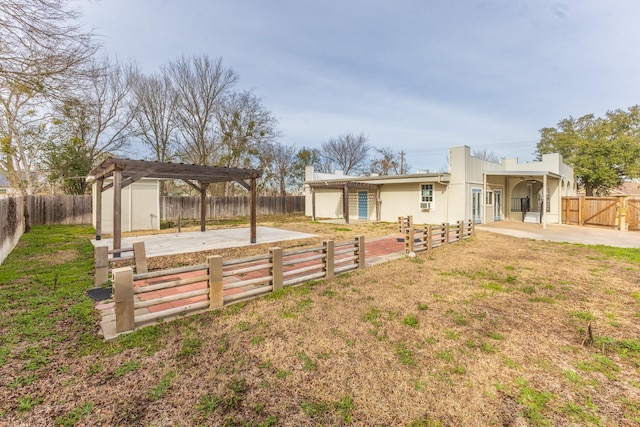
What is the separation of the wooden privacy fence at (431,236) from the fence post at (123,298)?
6333 mm

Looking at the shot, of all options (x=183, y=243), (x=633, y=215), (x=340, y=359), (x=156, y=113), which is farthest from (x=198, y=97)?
(x=633, y=215)

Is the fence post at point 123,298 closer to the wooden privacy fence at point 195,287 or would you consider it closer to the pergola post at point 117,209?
the wooden privacy fence at point 195,287

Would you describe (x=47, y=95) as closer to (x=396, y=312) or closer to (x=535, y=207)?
(x=396, y=312)

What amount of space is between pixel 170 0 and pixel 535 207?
23407 millimetres

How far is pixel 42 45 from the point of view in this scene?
4.79 meters

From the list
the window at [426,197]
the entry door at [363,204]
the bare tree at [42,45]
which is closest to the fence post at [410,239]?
the bare tree at [42,45]

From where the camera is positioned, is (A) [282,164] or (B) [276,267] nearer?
(B) [276,267]

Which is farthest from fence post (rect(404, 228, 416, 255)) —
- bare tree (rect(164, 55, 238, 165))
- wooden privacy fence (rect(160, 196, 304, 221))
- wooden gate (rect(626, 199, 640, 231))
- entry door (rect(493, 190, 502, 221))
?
bare tree (rect(164, 55, 238, 165))

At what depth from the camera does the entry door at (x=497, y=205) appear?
17.4 meters

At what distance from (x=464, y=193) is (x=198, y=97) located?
20798mm

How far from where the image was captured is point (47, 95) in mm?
5090

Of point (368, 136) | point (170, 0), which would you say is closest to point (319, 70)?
point (170, 0)

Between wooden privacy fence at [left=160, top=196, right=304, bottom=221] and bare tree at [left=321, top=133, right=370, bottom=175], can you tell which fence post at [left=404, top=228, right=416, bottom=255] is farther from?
bare tree at [left=321, top=133, right=370, bottom=175]

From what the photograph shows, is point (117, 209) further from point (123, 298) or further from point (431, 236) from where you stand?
point (431, 236)
